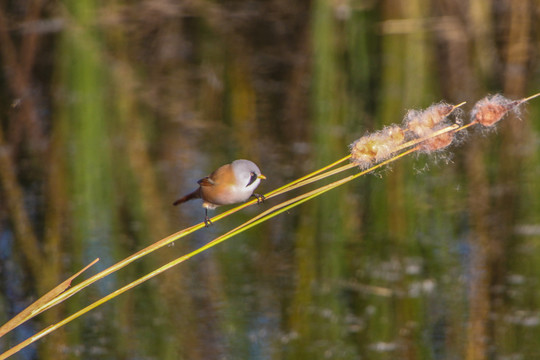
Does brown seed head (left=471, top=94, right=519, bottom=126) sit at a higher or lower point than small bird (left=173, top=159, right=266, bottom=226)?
lower

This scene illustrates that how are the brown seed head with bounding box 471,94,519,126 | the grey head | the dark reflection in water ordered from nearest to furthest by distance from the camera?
the brown seed head with bounding box 471,94,519,126 < the grey head < the dark reflection in water

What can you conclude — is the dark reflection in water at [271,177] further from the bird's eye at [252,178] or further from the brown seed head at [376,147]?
the brown seed head at [376,147]

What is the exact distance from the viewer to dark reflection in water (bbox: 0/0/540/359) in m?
4.11

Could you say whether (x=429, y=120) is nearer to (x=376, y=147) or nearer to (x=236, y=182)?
(x=376, y=147)

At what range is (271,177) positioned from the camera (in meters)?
5.55

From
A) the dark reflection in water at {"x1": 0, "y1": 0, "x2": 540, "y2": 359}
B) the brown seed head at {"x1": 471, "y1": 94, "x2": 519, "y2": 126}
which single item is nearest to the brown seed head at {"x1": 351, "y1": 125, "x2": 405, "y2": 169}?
the brown seed head at {"x1": 471, "y1": 94, "x2": 519, "y2": 126}

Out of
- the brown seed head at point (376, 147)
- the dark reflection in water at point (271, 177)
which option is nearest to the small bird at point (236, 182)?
the brown seed head at point (376, 147)

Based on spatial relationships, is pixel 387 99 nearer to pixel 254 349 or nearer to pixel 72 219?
pixel 72 219

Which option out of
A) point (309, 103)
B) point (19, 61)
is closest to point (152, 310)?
point (309, 103)

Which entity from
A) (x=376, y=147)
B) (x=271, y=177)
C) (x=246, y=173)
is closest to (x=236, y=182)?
(x=246, y=173)

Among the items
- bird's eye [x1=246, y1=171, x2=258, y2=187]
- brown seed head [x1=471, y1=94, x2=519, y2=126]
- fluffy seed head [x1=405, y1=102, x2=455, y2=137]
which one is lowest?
brown seed head [x1=471, y1=94, x2=519, y2=126]

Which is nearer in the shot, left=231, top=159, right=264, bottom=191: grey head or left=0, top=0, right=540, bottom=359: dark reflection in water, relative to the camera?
left=231, top=159, right=264, bottom=191: grey head

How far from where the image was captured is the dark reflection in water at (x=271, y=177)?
4.11 metres

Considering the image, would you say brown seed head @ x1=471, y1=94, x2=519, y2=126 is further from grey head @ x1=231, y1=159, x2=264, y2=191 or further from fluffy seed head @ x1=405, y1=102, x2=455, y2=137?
grey head @ x1=231, y1=159, x2=264, y2=191
